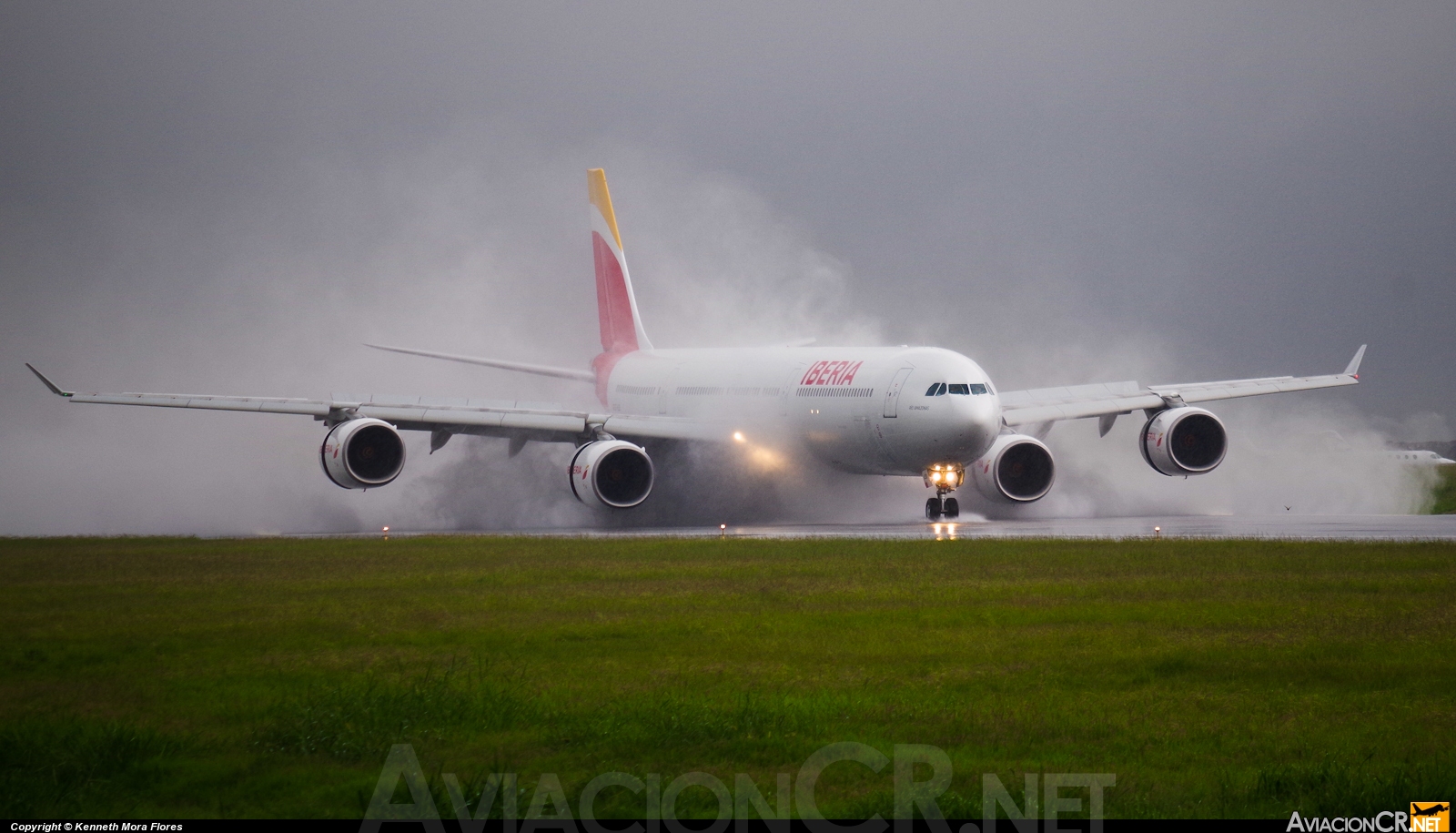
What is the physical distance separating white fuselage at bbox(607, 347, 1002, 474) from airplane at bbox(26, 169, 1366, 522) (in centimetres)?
4

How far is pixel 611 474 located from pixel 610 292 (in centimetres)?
1495

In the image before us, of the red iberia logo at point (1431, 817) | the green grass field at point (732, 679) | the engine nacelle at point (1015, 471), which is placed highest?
the engine nacelle at point (1015, 471)

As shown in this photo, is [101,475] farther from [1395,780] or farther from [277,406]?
[1395,780]

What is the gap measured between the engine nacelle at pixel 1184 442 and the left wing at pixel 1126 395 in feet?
2.18

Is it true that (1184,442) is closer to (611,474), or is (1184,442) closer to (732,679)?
(611,474)

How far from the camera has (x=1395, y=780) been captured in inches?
314

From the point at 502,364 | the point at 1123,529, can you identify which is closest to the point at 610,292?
the point at 502,364

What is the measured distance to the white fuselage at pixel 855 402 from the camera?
1185 inches

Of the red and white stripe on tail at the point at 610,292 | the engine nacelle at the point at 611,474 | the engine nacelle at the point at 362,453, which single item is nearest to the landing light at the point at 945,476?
the engine nacelle at the point at 611,474

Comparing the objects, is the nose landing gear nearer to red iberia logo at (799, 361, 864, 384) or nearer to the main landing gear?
the main landing gear

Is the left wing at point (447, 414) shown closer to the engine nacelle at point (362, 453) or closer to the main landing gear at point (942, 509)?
the engine nacelle at point (362, 453)

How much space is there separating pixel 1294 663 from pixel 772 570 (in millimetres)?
8290

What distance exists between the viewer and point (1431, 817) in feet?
24.2

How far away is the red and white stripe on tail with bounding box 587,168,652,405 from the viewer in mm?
47172
